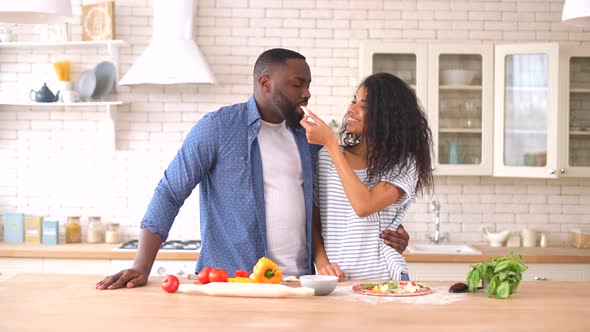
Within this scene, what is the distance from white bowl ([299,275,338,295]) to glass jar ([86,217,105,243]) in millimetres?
3206

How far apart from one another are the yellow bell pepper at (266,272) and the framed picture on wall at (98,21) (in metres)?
3.29

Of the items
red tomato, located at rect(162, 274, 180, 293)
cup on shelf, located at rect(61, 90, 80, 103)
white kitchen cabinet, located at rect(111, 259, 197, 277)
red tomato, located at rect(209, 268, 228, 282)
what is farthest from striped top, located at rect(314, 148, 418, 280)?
cup on shelf, located at rect(61, 90, 80, 103)

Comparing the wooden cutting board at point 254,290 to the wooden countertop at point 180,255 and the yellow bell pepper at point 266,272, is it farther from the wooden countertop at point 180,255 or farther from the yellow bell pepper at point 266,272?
the wooden countertop at point 180,255

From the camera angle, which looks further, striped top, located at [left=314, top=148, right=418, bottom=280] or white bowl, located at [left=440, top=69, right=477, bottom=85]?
white bowl, located at [left=440, top=69, right=477, bottom=85]

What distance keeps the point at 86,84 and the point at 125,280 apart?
3.09 m

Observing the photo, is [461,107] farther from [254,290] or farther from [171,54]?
[254,290]

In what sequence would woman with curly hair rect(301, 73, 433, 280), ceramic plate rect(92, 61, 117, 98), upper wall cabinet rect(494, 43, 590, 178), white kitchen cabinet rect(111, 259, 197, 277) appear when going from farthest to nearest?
ceramic plate rect(92, 61, 117, 98)
upper wall cabinet rect(494, 43, 590, 178)
white kitchen cabinet rect(111, 259, 197, 277)
woman with curly hair rect(301, 73, 433, 280)

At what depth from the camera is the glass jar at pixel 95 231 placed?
590cm

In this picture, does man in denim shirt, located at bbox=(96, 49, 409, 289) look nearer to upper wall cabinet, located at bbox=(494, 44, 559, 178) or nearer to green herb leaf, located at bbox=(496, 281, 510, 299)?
green herb leaf, located at bbox=(496, 281, 510, 299)

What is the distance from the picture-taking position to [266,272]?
306 centimetres

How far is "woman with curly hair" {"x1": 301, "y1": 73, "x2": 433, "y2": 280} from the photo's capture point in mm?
3400

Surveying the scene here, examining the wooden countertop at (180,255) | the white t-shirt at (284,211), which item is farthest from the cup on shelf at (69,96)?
the white t-shirt at (284,211)

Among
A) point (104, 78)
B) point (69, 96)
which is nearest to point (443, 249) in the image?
point (104, 78)

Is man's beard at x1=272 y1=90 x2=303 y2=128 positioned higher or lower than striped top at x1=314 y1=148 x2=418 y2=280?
higher
